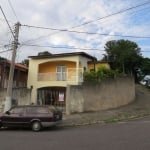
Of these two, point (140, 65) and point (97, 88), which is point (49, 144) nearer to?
point (97, 88)

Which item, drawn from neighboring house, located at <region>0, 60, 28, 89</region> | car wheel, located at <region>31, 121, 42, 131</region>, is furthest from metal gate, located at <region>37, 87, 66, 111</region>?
car wheel, located at <region>31, 121, 42, 131</region>

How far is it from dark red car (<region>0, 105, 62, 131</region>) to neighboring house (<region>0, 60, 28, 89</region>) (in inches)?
524

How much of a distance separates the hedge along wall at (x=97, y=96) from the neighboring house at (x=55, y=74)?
3519 millimetres

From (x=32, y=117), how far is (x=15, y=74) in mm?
17301

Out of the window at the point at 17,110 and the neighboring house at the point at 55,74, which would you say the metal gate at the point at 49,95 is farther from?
the window at the point at 17,110

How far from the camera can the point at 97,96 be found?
27.3 m

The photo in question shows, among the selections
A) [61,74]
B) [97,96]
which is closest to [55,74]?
[61,74]

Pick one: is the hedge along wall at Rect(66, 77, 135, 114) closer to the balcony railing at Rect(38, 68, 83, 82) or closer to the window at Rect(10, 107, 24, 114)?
the balcony railing at Rect(38, 68, 83, 82)

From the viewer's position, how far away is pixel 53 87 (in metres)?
34.4

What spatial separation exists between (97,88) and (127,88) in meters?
5.06

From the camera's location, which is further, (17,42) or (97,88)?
(97,88)

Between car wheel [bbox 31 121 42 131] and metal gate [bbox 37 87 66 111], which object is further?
metal gate [bbox 37 87 66 111]

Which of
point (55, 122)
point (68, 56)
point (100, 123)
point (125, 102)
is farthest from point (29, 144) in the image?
point (68, 56)

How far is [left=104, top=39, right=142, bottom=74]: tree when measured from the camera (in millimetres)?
55031
